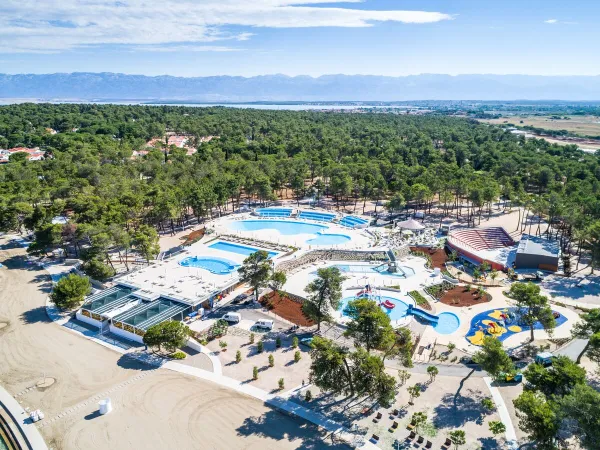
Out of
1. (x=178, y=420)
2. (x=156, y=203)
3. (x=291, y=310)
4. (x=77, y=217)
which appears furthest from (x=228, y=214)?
(x=178, y=420)

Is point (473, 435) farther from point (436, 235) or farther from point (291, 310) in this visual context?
point (436, 235)

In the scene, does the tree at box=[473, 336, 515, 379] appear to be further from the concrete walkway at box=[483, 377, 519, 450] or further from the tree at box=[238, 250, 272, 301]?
the tree at box=[238, 250, 272, 301]

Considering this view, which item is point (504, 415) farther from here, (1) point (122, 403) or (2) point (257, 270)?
(1) point (122, 403)

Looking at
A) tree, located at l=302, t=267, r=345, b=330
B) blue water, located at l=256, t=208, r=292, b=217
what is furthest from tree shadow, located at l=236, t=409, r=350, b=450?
blue water, located at l=256, t=208, r=292, b=217

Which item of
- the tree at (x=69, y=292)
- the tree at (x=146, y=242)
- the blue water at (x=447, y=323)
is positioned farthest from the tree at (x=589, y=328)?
the tree at (x=69, y=292)

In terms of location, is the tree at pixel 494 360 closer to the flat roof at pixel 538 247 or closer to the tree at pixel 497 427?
the tree at pixel 497 427

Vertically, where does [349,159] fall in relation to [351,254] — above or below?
above
